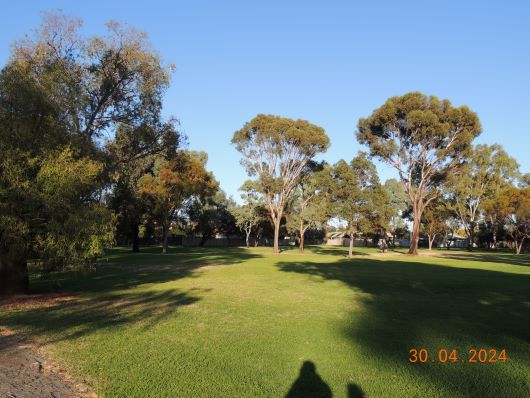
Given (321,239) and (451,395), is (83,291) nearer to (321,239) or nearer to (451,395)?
(451,395)

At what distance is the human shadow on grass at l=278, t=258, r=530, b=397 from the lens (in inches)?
216

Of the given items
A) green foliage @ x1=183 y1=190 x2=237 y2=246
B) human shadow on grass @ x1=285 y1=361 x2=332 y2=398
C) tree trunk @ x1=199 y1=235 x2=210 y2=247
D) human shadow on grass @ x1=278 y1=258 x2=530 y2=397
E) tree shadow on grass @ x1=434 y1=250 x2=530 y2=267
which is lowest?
human shadow on grass @ x1=285 y1=361 x2=332 y2=398

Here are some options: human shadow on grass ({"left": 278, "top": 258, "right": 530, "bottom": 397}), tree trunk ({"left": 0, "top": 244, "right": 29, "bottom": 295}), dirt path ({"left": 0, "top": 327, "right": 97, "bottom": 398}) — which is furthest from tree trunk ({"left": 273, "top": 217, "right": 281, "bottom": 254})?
dirt path ({"left": 0, "top": 327, "right": 97, "bottom": 398})

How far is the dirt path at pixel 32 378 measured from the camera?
4.93 m

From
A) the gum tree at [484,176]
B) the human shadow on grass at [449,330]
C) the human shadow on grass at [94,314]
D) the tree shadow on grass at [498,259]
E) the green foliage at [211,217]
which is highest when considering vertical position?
the gum tree at [484,176]

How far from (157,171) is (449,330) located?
4007cm

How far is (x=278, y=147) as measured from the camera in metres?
45.2

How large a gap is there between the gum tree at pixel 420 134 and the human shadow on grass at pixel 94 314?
37383 mm

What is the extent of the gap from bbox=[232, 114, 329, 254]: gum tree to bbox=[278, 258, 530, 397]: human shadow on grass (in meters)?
30.2

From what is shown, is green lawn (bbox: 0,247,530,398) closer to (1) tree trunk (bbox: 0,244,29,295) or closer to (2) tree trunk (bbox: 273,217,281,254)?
(1) tree trunk (bbox: 0,244,29,295)

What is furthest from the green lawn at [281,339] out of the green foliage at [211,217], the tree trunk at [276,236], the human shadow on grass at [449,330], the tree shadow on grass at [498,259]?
the green foliage at [211,217]

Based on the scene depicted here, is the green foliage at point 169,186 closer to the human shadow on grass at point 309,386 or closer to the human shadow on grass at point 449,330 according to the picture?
the human shadow on grass at point 449,330

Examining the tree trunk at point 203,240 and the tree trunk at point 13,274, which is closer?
the tree trunk at point 13,274

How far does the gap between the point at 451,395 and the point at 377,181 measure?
4242 cm
